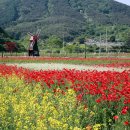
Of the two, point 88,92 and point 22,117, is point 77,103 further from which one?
point 22,117

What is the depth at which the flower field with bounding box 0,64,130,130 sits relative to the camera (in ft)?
28.5

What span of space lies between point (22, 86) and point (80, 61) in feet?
88.6

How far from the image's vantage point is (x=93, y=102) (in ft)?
37.1

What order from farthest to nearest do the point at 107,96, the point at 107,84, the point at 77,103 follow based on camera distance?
the point at 107,84 < the point at 77,103 < the point at 107,96

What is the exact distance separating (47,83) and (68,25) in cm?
18402

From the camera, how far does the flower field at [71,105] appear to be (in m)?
8.69

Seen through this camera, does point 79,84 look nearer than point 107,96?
No

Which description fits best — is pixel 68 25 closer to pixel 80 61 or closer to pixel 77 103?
pixel 80 61

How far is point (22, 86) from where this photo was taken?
1434 cm

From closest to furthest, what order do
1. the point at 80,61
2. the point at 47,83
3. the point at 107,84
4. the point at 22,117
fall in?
the point at 22,117
the point at 107,84
the point at 47,83
the point at 80,61

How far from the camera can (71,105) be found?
34.2 feet

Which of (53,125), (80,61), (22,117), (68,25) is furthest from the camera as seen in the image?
(68,25)

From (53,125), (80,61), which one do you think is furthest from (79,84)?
(80,61)

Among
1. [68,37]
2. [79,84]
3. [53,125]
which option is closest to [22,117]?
[53,125]
